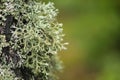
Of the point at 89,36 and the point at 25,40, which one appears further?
the point at 89,36

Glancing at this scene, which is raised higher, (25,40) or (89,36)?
(89,36)

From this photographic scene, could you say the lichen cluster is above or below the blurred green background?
below

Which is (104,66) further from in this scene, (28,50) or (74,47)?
(28,50)

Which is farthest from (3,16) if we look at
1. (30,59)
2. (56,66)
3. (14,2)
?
(56,66)

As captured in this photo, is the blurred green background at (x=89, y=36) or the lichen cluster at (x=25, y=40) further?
the blurred green background at (x=89, y=36)
